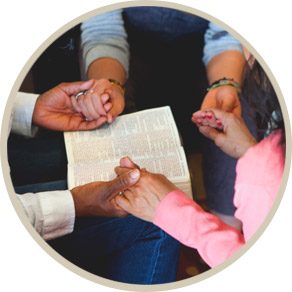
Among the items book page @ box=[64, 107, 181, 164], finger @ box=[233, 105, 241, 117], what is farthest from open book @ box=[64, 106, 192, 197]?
finger @ box=[233, 105, 241, 117]

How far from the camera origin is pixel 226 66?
34.5 inches

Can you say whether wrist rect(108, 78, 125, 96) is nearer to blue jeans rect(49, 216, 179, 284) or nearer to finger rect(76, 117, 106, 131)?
finger rect(76, 117, 106, 131)

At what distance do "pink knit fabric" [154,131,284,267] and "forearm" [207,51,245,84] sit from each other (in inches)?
4.8

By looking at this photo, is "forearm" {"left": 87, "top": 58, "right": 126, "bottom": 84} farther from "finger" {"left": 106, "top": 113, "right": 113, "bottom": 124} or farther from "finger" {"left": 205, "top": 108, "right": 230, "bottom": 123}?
"finger" {"left": 205, "top": 108, "right": 230, "bottom": 123}

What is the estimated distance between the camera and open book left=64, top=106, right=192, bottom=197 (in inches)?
32.1

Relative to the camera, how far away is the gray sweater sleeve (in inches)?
33.6

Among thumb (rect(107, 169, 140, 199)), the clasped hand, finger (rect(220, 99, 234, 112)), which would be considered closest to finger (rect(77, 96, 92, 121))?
the clasped hand

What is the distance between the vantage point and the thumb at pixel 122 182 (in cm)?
81

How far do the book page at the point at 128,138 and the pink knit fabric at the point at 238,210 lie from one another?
0.28ft

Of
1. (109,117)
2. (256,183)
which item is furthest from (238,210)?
(109,117)

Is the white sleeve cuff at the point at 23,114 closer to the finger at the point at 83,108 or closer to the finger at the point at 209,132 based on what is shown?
the finger at the point at 83,108

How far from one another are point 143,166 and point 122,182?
42mm

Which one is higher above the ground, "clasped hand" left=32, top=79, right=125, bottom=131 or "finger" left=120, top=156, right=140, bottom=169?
"clasped hand" left=32, top=79, right=125, bottom=131

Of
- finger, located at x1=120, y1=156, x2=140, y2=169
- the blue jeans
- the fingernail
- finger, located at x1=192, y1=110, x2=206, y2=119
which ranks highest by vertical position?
finger, located at x1=192, y1=110, x2=206, y2=119
